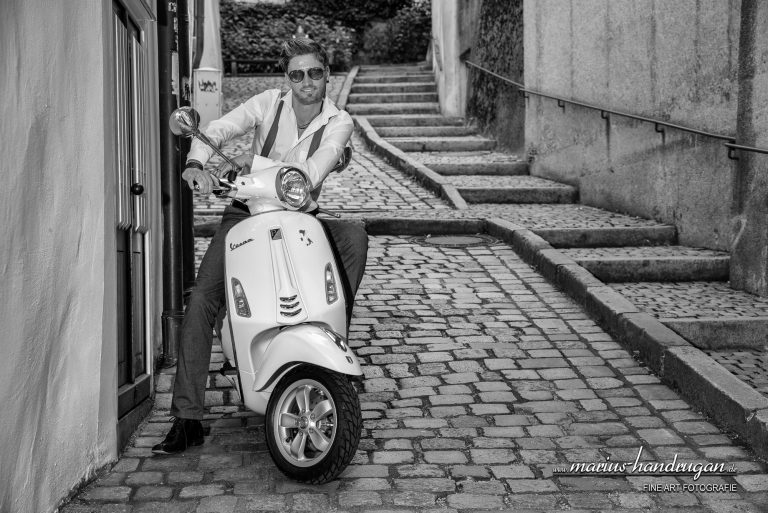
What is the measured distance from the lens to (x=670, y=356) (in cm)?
554

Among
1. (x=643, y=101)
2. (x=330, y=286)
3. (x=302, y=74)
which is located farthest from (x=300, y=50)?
(x=643, y=101)

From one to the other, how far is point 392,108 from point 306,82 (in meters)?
14.2

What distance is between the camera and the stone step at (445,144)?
1563 centimetres

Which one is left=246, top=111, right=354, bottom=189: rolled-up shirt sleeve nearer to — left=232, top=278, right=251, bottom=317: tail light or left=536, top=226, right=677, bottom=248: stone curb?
left=232, top=278, right=251, bottom=317: tail light

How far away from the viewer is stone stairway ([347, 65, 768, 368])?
6684 millimetres

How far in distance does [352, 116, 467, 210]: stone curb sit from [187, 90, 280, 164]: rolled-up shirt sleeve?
6125 millimetres

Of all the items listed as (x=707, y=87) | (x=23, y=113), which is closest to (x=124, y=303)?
(x=23, y=113)

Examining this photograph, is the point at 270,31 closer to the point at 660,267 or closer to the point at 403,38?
the point at 403,38

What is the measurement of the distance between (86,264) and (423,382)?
2250 mm

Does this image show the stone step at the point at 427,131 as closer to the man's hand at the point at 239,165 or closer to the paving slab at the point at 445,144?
the paving slab at the point at 445,144

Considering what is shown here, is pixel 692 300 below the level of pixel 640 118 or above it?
below

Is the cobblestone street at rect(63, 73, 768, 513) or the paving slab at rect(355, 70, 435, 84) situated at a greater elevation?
the paving slab at rect(355, 70, 435, 84)

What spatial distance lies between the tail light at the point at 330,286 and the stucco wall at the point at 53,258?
3.25ft

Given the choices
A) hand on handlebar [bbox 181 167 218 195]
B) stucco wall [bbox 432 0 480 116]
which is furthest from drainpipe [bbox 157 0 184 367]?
stucco wall [bbox 432 0 480 116]
